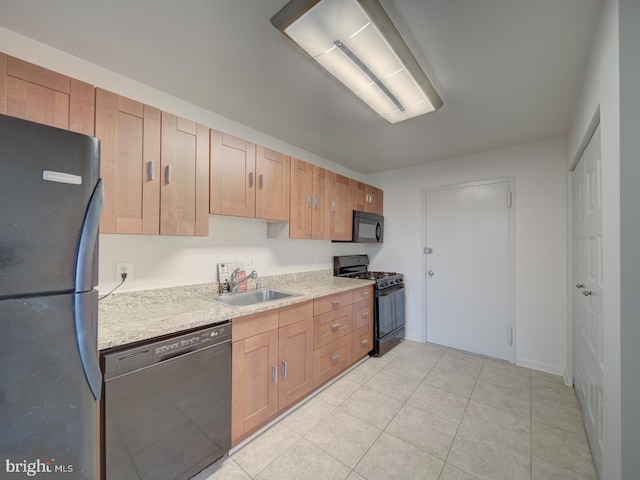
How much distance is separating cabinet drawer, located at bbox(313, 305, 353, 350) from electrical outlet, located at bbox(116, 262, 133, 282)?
4.55 ft

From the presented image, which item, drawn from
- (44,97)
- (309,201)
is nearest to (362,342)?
(309,201)

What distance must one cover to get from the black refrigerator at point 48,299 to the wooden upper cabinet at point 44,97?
0.56 metres

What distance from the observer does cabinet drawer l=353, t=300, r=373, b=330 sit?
2670 mm

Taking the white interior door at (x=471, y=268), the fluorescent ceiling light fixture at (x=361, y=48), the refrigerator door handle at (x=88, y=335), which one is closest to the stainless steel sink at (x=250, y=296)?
the refrigerator door handle at (x=88, y=335)

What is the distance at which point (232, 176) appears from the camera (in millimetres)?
1942

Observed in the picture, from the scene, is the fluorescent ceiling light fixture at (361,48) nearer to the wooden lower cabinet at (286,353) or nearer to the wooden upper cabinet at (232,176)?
the wooden upper cabinet at (232,176)

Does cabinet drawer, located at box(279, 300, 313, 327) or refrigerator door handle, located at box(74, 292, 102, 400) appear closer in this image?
refrigerator door handle, located at box(74, 292, 102, 400)

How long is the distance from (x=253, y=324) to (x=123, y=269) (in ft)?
3.03

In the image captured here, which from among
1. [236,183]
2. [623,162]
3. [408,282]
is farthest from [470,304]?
[236,183]

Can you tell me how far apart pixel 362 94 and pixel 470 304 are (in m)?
2.71

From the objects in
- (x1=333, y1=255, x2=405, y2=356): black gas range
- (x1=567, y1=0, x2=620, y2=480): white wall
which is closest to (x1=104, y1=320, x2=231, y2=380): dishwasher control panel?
(x1=567, y1=0, x2=620, y2=480): white wall

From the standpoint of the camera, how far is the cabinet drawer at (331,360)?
2.20 meters

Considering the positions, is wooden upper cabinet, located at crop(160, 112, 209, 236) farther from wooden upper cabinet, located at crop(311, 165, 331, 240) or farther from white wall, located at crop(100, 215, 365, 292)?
wooden upper cabinet, located at crop(311, 165, 331, 240)

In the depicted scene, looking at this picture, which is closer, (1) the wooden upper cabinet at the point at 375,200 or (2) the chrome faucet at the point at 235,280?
(2) the chrome faucet at the point at 235,280
